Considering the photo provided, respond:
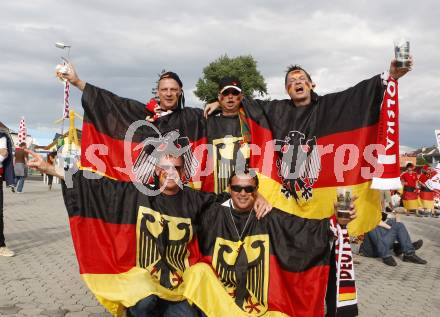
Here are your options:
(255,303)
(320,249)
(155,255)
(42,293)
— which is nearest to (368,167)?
(320,249)

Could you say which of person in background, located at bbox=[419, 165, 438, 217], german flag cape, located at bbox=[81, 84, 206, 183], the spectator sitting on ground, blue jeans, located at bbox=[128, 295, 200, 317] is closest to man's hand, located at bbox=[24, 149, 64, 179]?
german flag cape, located at bbox=[81, 84, 206, 183]

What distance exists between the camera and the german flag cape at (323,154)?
4.43 meters

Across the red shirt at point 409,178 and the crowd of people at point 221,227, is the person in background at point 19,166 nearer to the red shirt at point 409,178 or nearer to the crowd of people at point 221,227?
the red shirt at point 409,178

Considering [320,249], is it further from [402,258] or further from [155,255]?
[402,258]

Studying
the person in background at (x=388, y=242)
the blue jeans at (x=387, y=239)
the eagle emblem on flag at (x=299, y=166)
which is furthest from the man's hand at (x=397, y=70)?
the blue jeans at (x=387, y=239)

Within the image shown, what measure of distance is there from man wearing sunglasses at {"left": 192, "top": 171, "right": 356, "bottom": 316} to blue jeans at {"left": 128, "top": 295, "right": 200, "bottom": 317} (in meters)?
0.20

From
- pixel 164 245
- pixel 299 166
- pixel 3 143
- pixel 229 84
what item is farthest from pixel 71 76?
pixel 3 143

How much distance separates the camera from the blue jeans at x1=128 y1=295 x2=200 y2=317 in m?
3.64

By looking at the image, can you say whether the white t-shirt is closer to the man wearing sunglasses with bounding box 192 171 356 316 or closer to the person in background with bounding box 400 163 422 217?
the man wearing sunglasses with bounding box 192 171 356 316

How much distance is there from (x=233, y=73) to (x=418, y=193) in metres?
22.3

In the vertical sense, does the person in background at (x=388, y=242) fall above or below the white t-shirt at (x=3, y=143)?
below

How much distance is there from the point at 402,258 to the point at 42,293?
6.47m

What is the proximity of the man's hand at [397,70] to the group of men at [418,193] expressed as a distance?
13.4 metres

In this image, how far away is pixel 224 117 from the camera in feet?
15.8
